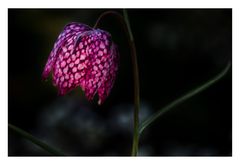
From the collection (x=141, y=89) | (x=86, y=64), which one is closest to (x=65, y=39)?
(x=86, y=64)

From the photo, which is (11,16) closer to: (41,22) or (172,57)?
(41,22)

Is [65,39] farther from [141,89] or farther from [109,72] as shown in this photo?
[141,89]

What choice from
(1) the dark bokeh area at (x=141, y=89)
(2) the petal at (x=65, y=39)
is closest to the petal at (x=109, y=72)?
(2) the petal at (x=65, y=39)

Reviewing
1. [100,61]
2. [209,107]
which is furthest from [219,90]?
[100,61]

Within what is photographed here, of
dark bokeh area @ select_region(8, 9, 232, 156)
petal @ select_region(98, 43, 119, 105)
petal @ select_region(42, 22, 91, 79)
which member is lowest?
petal @ select_region(98, 43, 119, 105)

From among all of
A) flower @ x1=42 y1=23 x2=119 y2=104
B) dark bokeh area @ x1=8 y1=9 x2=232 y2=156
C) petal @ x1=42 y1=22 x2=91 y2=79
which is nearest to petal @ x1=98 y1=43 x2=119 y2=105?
flower @ x1=42 y1=23 x2=119 y2=104

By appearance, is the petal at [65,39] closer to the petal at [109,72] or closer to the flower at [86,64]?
the flower at [86,64]

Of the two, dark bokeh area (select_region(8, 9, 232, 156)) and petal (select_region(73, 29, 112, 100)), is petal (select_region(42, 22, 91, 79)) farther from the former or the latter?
dark bokeh area (select_region(8, 9, 232, 156))
